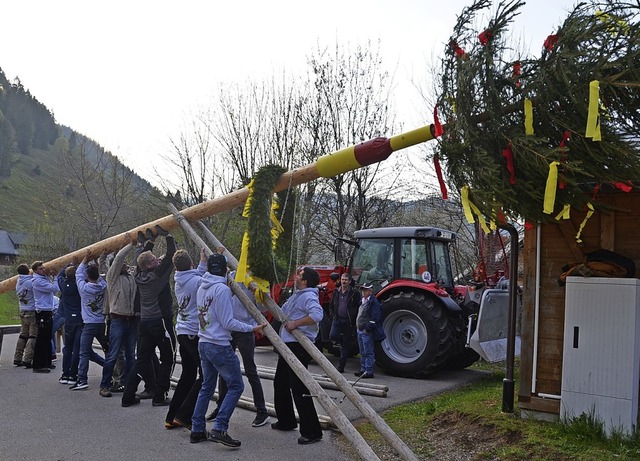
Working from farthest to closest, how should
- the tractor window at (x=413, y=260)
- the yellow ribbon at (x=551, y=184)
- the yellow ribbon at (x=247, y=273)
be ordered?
the tractor window at (x=413, y=260) < the yellow ribbon at (x=247, y=273) < the yellow ribbon at (x=551, y=184)

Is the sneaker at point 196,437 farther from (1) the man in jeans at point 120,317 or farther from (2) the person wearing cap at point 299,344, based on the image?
(1) the man in jeans at point 120,317

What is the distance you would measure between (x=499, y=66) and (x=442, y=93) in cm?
49

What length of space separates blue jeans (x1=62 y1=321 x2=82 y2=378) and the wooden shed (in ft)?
22.7

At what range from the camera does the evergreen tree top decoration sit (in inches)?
191

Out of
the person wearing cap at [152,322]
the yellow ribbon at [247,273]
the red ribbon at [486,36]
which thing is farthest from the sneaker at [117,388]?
the red ribbon at [486,36]

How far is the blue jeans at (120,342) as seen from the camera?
9.28m

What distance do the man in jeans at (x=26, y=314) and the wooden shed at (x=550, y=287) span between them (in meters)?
8.70

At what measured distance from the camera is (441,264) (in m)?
12.6

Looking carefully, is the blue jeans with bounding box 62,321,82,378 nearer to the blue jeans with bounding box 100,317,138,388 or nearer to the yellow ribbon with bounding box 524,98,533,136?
the blue jeans with bounding box 100,317,138,388

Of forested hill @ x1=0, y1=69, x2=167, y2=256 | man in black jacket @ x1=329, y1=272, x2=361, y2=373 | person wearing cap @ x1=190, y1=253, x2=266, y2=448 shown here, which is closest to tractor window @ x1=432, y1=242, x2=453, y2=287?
man in black jacket @ x1=329, y1=272, x2=361, y2=373

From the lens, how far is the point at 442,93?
532 centimetres

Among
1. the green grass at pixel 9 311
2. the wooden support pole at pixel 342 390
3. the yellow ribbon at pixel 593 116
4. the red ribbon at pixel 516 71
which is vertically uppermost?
the red ribbon at pixel 516 71

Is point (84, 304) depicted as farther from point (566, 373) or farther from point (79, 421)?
point (566, 373)

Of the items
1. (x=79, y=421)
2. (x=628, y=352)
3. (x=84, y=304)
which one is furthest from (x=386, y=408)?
(x=84, y=304)
